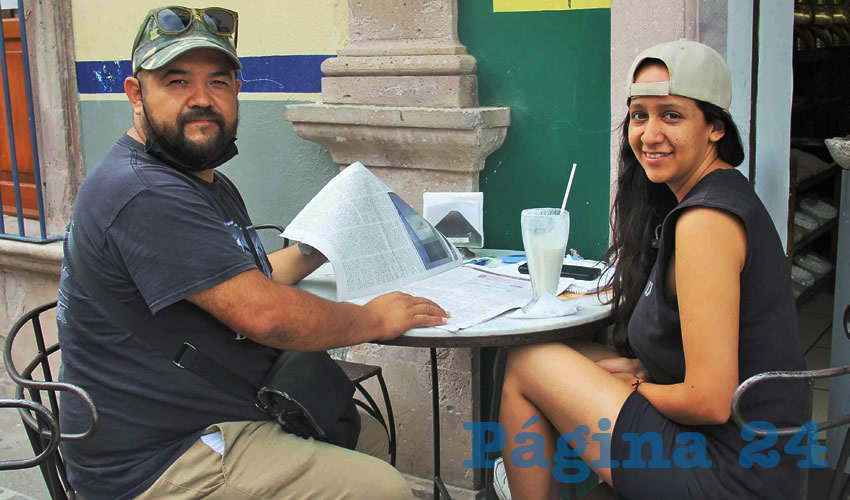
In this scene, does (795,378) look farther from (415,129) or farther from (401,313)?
(415,129)

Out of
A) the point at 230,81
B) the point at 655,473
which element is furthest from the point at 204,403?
the point at 655,473

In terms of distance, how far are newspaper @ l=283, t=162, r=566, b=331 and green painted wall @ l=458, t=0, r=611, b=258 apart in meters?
0.49

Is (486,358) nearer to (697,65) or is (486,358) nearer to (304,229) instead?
(304,229)

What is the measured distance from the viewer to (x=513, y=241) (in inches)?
117

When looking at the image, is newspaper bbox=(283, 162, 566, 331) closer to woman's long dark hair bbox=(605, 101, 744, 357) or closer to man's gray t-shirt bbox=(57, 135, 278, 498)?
woman's long dark hair bbox=(605, 101, 744, 357)

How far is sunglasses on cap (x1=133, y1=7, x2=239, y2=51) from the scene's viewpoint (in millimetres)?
2039

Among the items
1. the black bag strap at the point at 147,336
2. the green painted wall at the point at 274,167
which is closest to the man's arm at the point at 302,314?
the black bag strap at the point at 147,336

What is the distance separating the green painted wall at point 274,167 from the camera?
338 centimetres

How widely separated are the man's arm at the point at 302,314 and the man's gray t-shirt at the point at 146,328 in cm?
4

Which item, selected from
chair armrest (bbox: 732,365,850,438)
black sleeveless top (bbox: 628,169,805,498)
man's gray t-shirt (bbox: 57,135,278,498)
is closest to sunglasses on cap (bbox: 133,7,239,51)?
man's gray t-shirt (bbox: 57,135,278,498)

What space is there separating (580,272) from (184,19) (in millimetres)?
1201

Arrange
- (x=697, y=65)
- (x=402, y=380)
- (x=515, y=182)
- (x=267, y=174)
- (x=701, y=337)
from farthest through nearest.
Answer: (x=267, y=174)
(x=402, y=380)
(x=515, y=182)
(x=697, y=65)
(x=701, y=337)

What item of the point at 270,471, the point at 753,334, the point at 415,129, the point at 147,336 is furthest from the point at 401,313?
the point at 415,129

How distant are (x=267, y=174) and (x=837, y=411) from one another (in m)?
2.21
